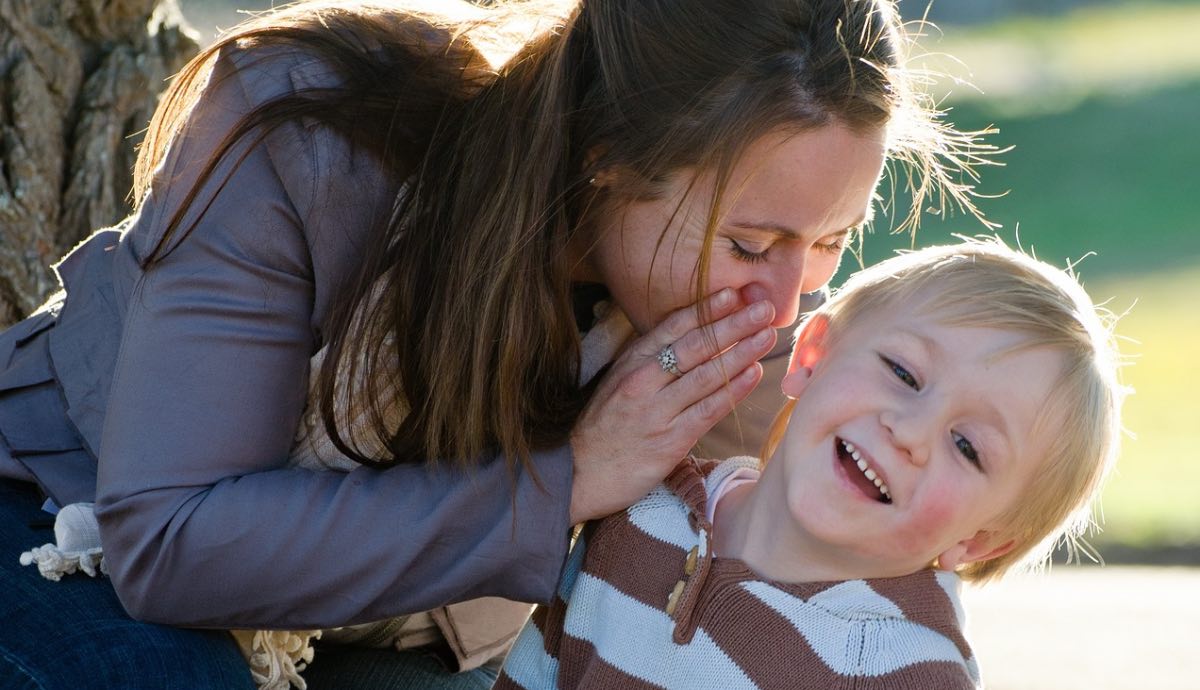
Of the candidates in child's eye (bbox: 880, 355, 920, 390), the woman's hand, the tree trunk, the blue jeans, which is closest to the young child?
child's eye (bbox: 880, 355, 920, 390)

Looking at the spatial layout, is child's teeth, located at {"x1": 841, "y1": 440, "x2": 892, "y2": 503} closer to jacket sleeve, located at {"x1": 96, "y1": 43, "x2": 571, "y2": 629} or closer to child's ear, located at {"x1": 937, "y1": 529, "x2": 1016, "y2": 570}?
child's ear, located at {"x1": 937, "y1": 529, "x2": 1016, "y2": 570}

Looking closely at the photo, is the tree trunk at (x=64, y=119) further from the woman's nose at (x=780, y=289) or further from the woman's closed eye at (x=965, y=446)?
the woman's closed eye at (x=965, y=446)

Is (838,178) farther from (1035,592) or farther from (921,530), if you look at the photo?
(1035,592)

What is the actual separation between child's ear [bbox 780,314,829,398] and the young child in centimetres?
2

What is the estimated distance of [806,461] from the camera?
1.88m

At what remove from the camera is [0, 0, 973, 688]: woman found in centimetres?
183

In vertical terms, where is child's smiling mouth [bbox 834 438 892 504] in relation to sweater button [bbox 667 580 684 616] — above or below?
above

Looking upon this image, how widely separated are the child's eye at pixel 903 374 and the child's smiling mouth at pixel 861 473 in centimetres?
11

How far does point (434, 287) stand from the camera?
1.89m

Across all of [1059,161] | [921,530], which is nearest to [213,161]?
[921,530]

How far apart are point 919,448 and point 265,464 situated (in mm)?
855

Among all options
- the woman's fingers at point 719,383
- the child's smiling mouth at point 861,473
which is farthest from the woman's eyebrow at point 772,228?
the child's smiling mouth at point 861,473

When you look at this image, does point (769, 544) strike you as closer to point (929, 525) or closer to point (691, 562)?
point (691, 562)

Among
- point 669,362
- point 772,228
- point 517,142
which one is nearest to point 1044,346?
point 772,228
